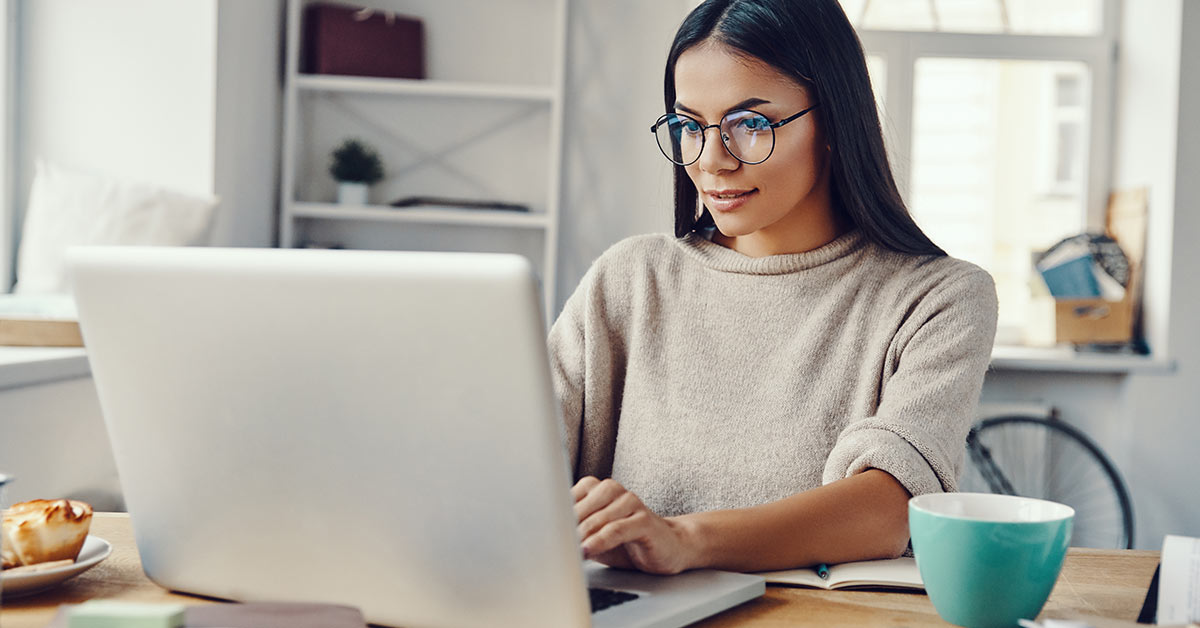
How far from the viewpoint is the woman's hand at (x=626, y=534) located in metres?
0.79

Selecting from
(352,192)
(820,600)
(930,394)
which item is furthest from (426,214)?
(820,600)

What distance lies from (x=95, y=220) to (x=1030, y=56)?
9.35 feet

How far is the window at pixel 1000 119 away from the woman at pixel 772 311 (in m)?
2.54

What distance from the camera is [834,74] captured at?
3.86ft

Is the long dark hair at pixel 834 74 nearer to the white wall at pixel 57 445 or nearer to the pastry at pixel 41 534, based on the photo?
the pastry at pixel 41 534

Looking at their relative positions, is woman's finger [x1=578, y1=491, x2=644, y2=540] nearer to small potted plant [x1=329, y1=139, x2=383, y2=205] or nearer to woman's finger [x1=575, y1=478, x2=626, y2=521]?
woman's finger [x1=575, y1=478, x2=626, y2=521]

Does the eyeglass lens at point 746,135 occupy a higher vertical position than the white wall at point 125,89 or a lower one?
lower

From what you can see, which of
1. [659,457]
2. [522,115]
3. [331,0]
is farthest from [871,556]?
[331,0]

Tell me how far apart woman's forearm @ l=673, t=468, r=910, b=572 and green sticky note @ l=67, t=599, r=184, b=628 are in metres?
0.40

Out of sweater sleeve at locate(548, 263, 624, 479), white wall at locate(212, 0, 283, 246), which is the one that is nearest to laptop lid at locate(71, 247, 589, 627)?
sweater sleeve at locate(548, 263, 624, 479)

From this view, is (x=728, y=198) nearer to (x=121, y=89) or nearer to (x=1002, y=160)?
(x=121, y=89)

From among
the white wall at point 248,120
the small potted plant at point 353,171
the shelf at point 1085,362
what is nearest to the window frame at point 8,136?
the white wall at point 248,120

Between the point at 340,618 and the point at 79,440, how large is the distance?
172 centimetres

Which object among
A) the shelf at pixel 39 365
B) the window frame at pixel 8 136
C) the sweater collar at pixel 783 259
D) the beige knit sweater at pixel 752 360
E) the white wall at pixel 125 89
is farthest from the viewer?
the white wall at pixel 125 89
